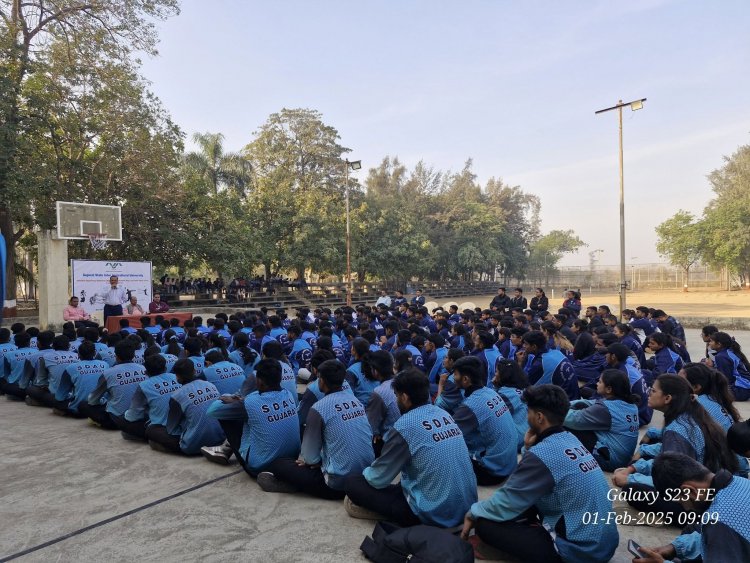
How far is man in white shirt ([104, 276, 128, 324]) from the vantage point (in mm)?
12109

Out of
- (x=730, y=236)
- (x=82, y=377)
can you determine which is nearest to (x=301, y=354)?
(x=82, y=377)

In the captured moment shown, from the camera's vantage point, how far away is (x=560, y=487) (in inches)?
99.5

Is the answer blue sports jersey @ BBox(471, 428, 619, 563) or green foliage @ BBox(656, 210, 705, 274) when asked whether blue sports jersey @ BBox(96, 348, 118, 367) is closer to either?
blue sports jersey @ BBox(471, 428, 619, 563)

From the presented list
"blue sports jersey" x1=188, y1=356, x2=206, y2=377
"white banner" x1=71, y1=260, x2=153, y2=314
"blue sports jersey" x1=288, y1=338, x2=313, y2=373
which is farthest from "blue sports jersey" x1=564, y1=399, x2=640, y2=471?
"white banner" x1=71, y1=260, x2=153, y2=314

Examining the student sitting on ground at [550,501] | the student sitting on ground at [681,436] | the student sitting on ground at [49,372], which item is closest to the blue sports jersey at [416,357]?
the student sitting on ground at [681,436]

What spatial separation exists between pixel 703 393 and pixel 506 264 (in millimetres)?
39129

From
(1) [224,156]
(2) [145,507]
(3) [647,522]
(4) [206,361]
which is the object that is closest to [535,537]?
(3) [647,522]

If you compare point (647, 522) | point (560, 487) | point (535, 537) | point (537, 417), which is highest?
point (537, 417)

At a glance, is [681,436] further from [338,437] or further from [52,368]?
[52,368]

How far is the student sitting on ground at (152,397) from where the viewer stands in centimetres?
492

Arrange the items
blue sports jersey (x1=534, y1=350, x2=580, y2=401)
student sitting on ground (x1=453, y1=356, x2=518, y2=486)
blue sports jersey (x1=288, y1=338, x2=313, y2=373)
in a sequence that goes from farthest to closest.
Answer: blue sports jersey (x1=288, y1=338, x2=313, y2=373), blue sports jersey (x1=534, y1=350, x2=580, y2=401), student sitting on ground (x1=453, y1=356, x2=518, y2=486)

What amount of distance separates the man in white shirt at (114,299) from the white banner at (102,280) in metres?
0.29

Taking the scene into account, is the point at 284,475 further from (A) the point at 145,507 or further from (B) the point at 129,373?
(B) the point at 129,373

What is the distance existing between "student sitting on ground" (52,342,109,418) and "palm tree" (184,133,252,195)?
960 inches
